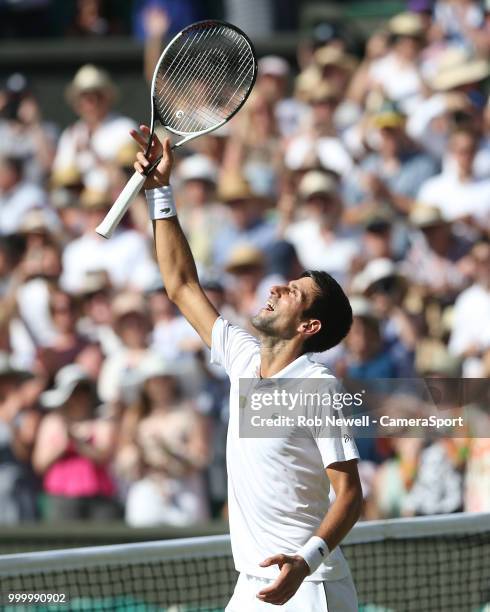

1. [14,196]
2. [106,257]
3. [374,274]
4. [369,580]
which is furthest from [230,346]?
[14,196]

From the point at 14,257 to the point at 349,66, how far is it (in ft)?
9.17

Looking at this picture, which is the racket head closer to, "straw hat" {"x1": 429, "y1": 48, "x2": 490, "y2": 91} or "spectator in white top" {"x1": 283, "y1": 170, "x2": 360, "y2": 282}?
"spectator in white top" {"x1": 283, "y1": 170, "x2": 360, "y2": 282}

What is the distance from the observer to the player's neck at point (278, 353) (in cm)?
444

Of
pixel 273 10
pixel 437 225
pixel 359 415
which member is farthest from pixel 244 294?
pixel 273 10

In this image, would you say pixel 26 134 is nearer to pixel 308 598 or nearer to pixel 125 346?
pixel 125 346

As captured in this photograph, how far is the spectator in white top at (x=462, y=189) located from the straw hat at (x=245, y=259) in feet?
3.74

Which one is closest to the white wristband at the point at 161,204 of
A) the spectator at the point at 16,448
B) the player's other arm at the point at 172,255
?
the player's other arm at the point at 172,255

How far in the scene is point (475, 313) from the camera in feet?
25.5

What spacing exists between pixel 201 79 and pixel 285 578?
2163 millimetres

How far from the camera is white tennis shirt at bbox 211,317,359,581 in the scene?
4277 millimetres

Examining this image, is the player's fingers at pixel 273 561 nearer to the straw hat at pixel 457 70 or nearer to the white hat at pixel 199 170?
the white hat at pixel 199 170

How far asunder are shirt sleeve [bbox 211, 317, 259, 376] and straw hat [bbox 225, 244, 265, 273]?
12.6ft

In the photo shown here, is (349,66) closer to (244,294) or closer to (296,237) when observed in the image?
(296,237)

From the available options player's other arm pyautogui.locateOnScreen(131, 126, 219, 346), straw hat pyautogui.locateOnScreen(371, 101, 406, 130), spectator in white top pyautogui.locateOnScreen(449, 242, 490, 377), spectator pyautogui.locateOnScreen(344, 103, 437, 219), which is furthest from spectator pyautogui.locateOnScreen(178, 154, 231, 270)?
player's other arm pyautogui.locateOnScreen(131, 126, 219, 346)
